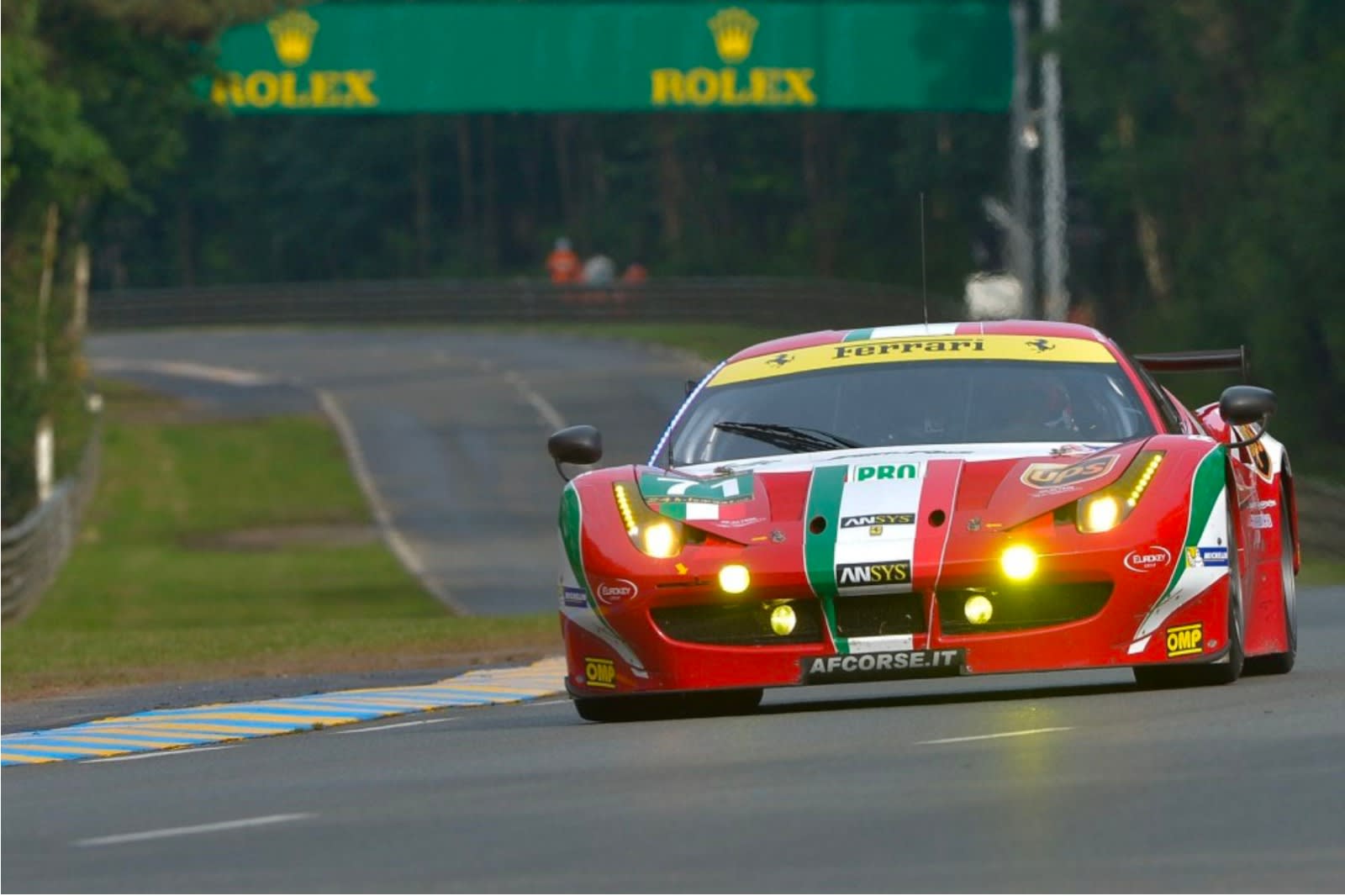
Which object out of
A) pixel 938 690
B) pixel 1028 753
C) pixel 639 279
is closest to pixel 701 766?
pixel 1028 753

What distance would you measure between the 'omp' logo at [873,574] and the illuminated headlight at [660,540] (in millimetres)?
609

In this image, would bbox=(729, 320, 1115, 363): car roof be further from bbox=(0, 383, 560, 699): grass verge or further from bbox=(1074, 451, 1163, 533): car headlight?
bbox=(0, 383, 560, 699): grass verge

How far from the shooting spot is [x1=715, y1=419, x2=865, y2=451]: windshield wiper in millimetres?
11008

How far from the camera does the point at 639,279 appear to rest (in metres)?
74.1

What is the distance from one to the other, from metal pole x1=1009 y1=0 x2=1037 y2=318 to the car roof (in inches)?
1594

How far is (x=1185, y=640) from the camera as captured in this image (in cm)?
1026

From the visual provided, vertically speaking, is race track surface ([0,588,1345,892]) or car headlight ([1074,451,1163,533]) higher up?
car headlight ([1074,451,1163,533])

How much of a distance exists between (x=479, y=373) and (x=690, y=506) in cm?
4922

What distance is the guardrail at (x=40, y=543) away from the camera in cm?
2782

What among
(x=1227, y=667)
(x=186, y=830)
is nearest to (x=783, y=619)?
Answer: (x=1227, y=667)

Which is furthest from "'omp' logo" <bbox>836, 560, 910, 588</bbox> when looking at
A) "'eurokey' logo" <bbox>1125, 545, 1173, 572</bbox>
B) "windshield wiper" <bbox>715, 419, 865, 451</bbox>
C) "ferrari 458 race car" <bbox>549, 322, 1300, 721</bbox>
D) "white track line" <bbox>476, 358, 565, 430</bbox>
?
"white track line" <bbox>476, 358, 565, 430</bbox>

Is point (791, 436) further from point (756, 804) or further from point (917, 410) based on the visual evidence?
point (756, 804)

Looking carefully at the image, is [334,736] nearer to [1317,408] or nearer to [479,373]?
[1317,408]

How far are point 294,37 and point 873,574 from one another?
146 ft
